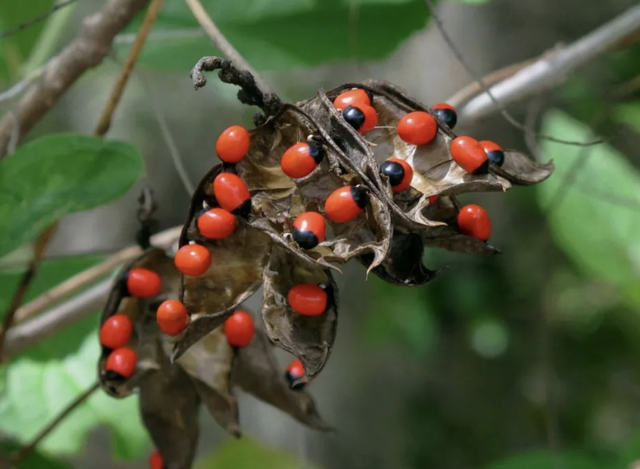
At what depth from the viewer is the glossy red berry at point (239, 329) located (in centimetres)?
52

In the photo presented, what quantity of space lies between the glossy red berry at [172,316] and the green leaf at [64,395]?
551 millimetres

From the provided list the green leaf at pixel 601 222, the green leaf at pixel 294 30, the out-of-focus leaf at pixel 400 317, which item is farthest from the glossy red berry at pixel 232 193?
the out-of-focus leaf at pixel 400 317

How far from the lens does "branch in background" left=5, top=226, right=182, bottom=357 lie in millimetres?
742

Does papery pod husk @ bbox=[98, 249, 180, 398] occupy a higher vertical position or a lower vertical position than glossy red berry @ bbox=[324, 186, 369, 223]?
lower

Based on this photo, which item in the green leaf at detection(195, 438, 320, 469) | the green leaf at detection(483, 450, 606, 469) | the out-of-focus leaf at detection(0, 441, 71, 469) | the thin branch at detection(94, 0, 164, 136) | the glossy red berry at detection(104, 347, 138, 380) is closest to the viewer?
the glossy red berry at detection(104, 347, 138, 380)

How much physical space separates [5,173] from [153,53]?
0.32 m

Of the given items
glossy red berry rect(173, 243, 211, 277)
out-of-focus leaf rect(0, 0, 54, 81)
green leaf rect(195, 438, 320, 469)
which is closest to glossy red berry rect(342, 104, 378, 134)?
glossy red berry rect(173, 243, 211, 277)

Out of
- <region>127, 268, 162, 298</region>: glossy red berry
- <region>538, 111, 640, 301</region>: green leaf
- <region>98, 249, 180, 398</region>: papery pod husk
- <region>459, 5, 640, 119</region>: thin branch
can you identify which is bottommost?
<region>538, 111, 640, 301</region>: green leaf

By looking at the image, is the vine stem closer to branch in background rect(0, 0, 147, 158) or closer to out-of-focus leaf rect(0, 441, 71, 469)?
branch in background rect(0, 0, 147, 158)

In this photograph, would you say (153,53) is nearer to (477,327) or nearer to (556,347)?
(477,327)

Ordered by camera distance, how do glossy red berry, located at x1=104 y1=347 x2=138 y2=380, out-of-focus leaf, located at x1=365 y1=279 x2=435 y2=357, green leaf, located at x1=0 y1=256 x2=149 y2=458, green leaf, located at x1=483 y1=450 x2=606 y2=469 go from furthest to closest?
out-of-focus leaf, located at x1=365 y1=279 x2=435 y2=357 < green leaf, located at x1=483 y1=450 x2=606 y2=469 < green leaf, located at x1=0 y1=256 x2=149 y2=458 < glossy red berry, located at x1=104 y1=347 x2=138 y2=380

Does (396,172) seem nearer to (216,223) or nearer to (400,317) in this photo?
(216,223)

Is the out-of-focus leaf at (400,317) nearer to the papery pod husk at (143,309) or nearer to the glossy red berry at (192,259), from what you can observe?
the papery pod husk at (143,309)

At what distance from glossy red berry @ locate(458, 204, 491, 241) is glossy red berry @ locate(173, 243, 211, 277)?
17 centimetres
